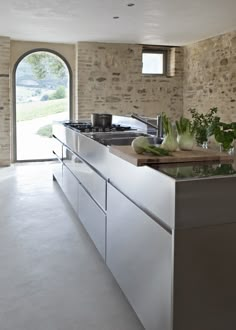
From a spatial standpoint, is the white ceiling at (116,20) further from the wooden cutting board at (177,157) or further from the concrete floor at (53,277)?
the wooden cutting board at (177,157)

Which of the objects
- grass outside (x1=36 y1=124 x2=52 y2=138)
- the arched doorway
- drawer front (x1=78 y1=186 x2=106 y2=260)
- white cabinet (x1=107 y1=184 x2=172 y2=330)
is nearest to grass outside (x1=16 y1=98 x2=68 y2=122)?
the arched doorway

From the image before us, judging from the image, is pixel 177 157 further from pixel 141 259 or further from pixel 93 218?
pixel 93 218

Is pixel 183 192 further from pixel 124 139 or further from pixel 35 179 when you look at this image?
pixel 35 179

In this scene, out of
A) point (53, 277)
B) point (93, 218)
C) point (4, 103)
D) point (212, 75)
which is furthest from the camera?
point (212, 75)

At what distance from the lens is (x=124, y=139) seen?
11.9 feet

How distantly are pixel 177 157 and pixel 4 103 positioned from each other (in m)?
6.14

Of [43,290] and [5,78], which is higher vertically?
[5,78]

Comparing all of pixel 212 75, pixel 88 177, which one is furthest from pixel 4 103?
pixel 88 177

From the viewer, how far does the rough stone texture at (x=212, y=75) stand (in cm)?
713

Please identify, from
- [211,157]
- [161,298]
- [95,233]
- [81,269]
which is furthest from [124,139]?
[161,298]

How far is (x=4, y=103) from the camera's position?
297 inches

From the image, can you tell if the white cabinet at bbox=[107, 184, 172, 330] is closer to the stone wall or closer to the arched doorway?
the stone wall

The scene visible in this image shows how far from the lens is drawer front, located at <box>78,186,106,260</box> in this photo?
2.89 m

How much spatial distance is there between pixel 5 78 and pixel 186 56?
4.02 m
